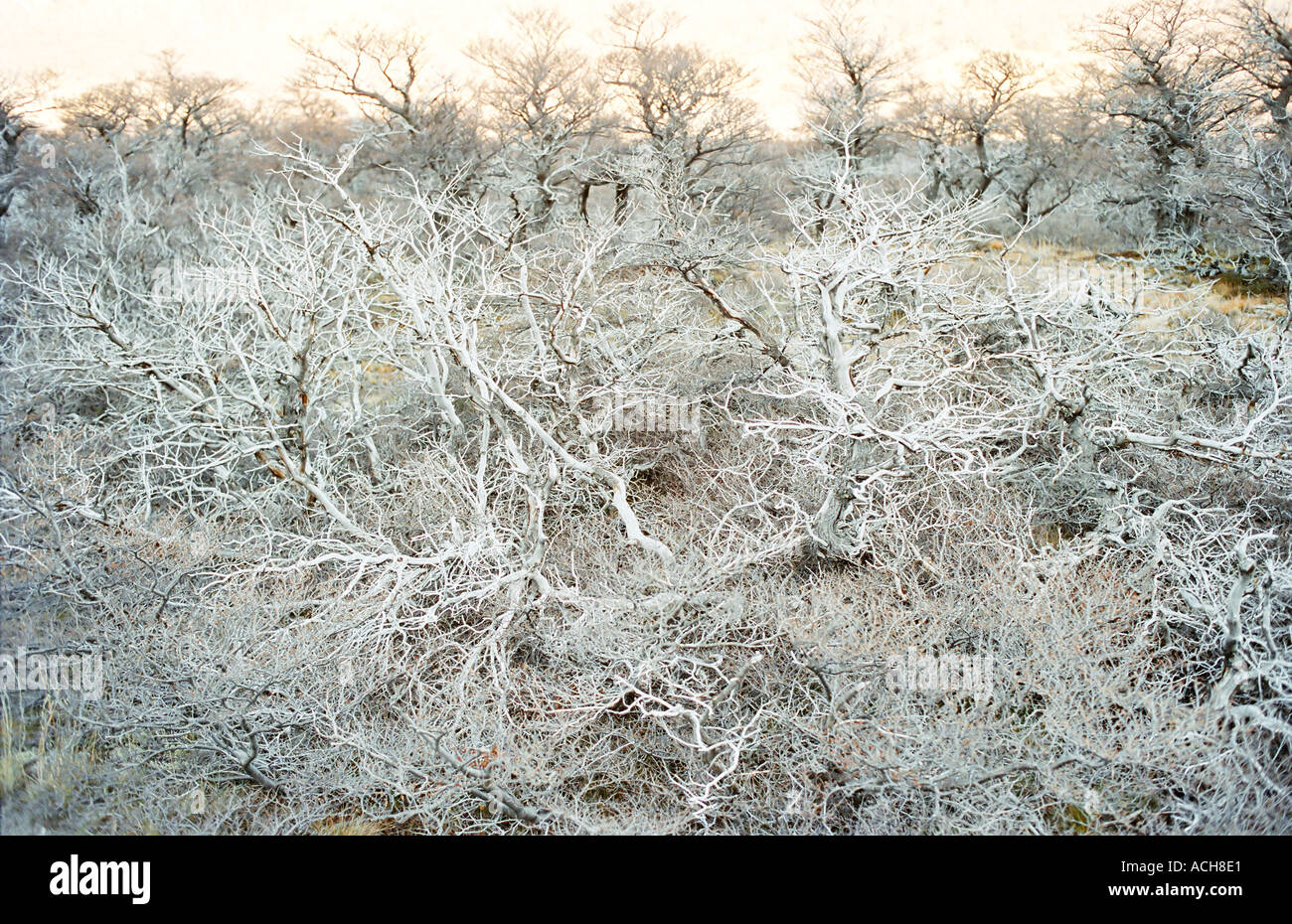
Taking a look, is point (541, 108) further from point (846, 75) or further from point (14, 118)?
point (14, 118)

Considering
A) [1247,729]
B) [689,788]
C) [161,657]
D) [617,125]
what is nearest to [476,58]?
[617,125]

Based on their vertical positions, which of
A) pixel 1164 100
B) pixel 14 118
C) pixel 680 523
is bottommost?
pixel 680 523

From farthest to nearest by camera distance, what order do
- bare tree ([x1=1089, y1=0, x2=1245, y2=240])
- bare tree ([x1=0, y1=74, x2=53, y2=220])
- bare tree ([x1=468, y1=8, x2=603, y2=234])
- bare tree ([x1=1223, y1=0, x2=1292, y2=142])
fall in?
bare tree ([x1=468, y1=8, x2=603, y2=234])
bare tree ([x1=1089, y1=0, x2=1245, y2=240])
bare tree ([x1=0, y1=74, x2=53, y2=220])
bare tree ([x1=1223, y1=0, x2=1292, y2=142])

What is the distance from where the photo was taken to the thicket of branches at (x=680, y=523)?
221 inches

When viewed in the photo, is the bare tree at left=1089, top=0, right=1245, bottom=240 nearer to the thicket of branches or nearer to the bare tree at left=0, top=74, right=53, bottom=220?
→ the thicket of branches

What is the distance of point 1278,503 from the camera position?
7.26 m

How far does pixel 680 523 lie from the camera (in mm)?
7875

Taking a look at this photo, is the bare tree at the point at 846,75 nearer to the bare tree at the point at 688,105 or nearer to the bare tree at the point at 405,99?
the bare tree at the point at 688,105

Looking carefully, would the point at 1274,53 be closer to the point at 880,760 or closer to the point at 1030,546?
the point at 1030,546

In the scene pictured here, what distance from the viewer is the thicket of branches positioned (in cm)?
562

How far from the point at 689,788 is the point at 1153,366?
7.04 m

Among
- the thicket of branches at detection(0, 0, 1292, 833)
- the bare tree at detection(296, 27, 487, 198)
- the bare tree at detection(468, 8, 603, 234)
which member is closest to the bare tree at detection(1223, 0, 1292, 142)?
the thicket of branches at detection(0, 0, 1292, 833)

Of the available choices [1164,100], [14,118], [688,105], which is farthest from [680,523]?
[14,118]

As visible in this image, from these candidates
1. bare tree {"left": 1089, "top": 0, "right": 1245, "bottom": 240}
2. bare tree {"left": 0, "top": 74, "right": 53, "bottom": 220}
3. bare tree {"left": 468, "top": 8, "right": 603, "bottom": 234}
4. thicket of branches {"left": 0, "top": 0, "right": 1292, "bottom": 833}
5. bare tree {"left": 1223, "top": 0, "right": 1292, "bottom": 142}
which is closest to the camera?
thicket of branches {"left": 0, "top": 0, "right": 1292, "bottom": 833}
